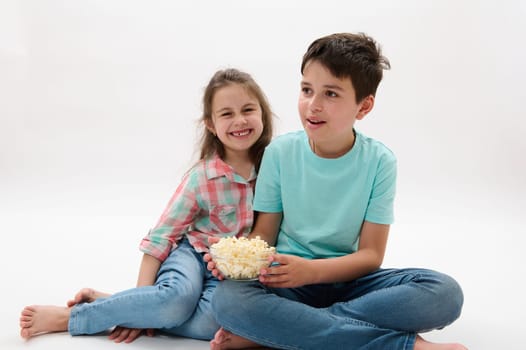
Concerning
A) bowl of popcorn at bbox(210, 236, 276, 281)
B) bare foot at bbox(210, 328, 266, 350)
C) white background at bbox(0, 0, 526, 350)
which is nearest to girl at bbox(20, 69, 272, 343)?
bare foot at bbox(210, 328, 266, 350)

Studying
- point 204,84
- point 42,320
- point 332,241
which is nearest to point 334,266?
point 332,241

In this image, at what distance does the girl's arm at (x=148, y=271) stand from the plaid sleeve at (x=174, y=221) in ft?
0.07

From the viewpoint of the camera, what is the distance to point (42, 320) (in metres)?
2.20

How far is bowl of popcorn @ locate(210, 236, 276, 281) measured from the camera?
6.35 ft

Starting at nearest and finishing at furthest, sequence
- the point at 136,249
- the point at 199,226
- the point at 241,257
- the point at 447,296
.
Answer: the point at 241,257, the point at 447,296, the point at 199,226, the point at 136,249

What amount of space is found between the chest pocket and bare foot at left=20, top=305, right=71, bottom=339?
1.92 ft

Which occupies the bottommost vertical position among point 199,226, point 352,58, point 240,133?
point 199,226

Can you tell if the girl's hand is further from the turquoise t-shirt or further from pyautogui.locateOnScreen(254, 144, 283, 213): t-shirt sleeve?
pyautogui.locateOnScreen(254, 144, 283, 213): t-shirt sleeve

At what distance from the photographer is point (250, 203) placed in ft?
8.01

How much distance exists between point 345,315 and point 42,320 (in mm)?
975

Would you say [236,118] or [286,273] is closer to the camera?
[286,273]

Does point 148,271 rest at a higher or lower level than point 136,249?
higher

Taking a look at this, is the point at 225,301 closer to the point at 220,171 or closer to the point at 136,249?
the point at 220,171

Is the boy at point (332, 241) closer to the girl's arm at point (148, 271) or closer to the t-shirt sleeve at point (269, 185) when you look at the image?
the t-shirt sleeve at point (269, 185)
